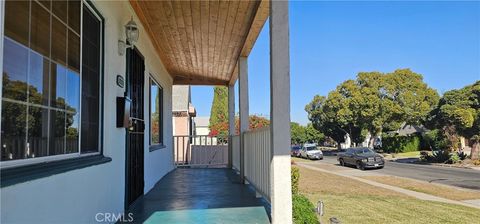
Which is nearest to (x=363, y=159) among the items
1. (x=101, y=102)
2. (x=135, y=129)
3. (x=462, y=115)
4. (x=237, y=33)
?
(x=462, y=115)

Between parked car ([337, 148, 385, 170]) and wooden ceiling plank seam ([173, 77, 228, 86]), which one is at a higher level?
wooden ceiling plank seam ([173, 77, 228, 86])

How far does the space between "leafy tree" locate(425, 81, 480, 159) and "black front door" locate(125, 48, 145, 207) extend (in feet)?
78.8

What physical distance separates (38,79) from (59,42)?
0.52 metres

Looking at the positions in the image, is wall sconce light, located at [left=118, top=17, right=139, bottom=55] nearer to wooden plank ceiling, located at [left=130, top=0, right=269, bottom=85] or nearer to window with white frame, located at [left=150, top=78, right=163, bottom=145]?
wooden plank ceiling, located at [left=130, top=0, right=269, bottom=85]

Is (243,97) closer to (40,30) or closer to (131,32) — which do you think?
(131,32)

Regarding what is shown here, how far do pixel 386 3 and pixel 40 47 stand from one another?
14698 millimetres

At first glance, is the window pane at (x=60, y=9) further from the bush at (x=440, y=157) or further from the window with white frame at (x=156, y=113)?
the bush at (x=440, y=157)

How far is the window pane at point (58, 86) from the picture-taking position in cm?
315

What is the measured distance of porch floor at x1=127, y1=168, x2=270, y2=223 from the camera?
16.9 feet

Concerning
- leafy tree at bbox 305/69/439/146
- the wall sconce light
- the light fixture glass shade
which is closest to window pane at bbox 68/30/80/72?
the wall sconce light

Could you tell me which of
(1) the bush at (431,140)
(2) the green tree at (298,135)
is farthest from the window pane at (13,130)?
(2) the green tree at (298,135)

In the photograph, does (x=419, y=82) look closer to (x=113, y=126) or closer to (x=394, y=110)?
(x=394, y=110)

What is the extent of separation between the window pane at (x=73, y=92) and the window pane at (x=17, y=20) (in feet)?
2.85
